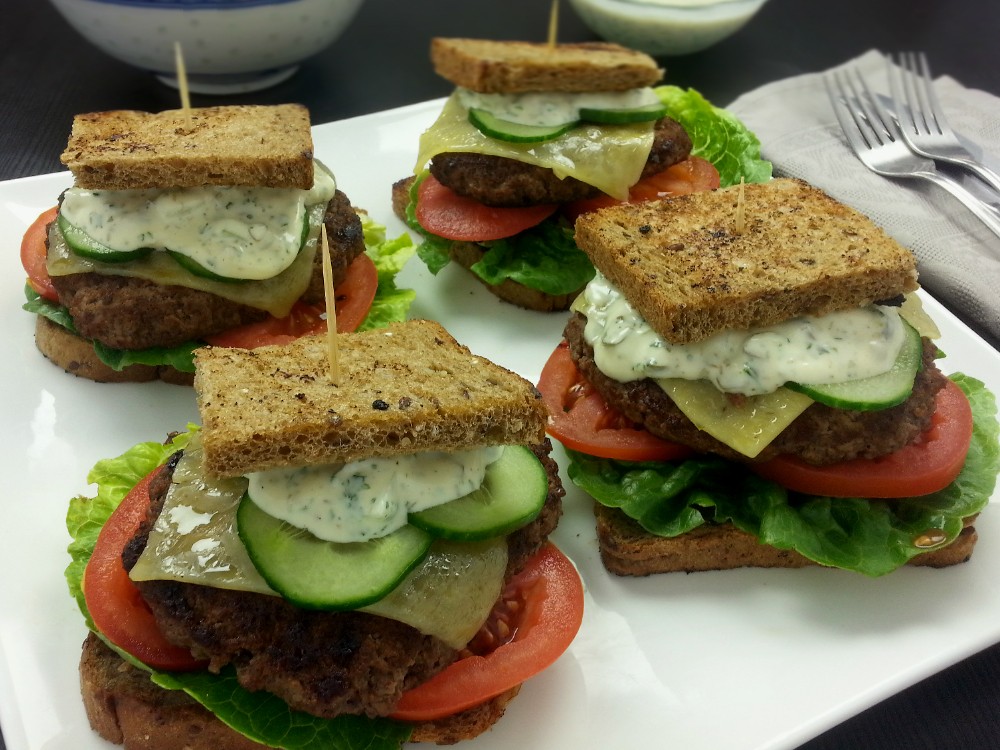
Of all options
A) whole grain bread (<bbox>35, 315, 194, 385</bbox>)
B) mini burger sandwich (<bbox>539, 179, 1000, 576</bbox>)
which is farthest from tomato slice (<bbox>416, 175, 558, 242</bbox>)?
whole grain bread (<bbox>35, 315, 194, 385</bbox>)

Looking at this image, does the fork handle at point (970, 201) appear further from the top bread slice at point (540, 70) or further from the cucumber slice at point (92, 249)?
the cucumber slice at point (92, 249)

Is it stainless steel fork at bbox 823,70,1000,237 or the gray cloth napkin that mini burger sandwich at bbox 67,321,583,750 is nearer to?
the gray cloth napkin

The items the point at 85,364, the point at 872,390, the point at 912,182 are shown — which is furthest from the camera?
the point at 912,182

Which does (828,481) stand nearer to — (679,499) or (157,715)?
(679,499)

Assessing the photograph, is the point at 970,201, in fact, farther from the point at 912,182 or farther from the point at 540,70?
the point at 540,70

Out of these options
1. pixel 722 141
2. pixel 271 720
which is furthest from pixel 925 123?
pixel 271 720

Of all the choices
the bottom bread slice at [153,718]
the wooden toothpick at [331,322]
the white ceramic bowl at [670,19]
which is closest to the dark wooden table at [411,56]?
the white ceramic bowl at [670,19]
